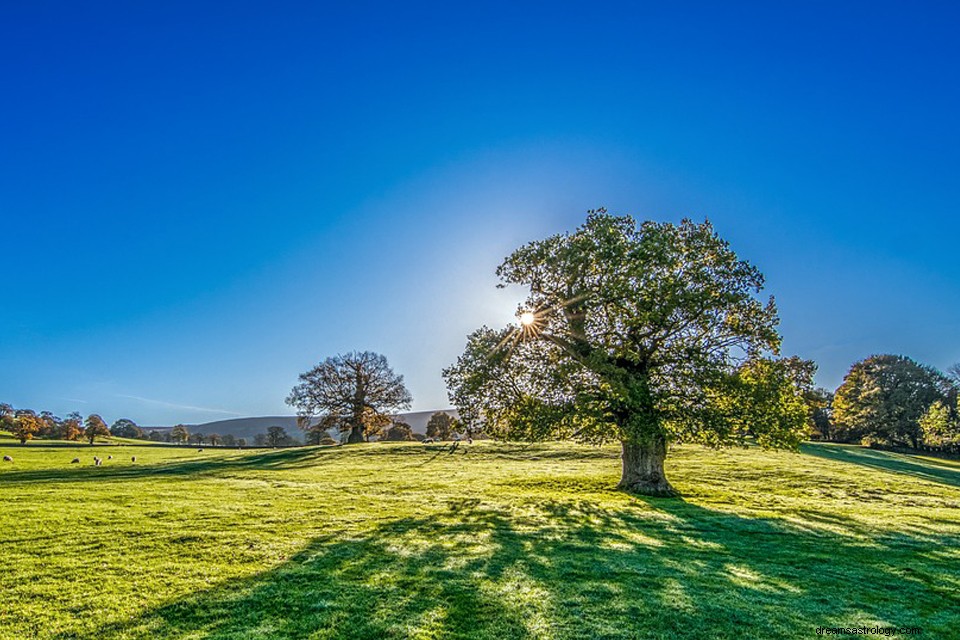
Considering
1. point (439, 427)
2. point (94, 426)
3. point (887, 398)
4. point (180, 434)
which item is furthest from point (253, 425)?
point (887, 398)

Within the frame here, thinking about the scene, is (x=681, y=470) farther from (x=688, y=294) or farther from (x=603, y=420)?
(x=688, y=294)

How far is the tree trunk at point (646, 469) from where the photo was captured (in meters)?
23.5

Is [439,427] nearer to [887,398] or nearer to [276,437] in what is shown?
[276,437]

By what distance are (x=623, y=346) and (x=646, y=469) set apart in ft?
21.1

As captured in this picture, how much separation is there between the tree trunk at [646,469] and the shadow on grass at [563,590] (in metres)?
10.0

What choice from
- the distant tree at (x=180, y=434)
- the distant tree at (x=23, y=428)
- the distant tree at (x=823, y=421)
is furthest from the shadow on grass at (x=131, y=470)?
the distant tree at (x=823, y=421)

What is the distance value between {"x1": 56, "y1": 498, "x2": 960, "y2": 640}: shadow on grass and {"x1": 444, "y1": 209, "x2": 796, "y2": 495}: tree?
9217mm

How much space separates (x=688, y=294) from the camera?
72.6 ft

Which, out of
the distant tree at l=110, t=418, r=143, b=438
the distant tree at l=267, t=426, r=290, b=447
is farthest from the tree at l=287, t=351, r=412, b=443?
the distant tree at l=110, t=418, r=143, b=438

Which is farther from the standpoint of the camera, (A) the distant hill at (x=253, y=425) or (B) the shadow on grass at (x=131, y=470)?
(A) the distant hill at (x=253, y=425)

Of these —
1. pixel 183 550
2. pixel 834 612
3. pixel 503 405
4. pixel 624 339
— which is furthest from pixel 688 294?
pixel 183 550

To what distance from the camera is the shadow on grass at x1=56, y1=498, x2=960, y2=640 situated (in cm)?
680

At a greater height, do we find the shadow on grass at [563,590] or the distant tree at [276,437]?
the shadow on grass at [563,590]

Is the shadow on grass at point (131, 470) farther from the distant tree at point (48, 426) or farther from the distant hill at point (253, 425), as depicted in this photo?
the distant hill at point (253, 425)
